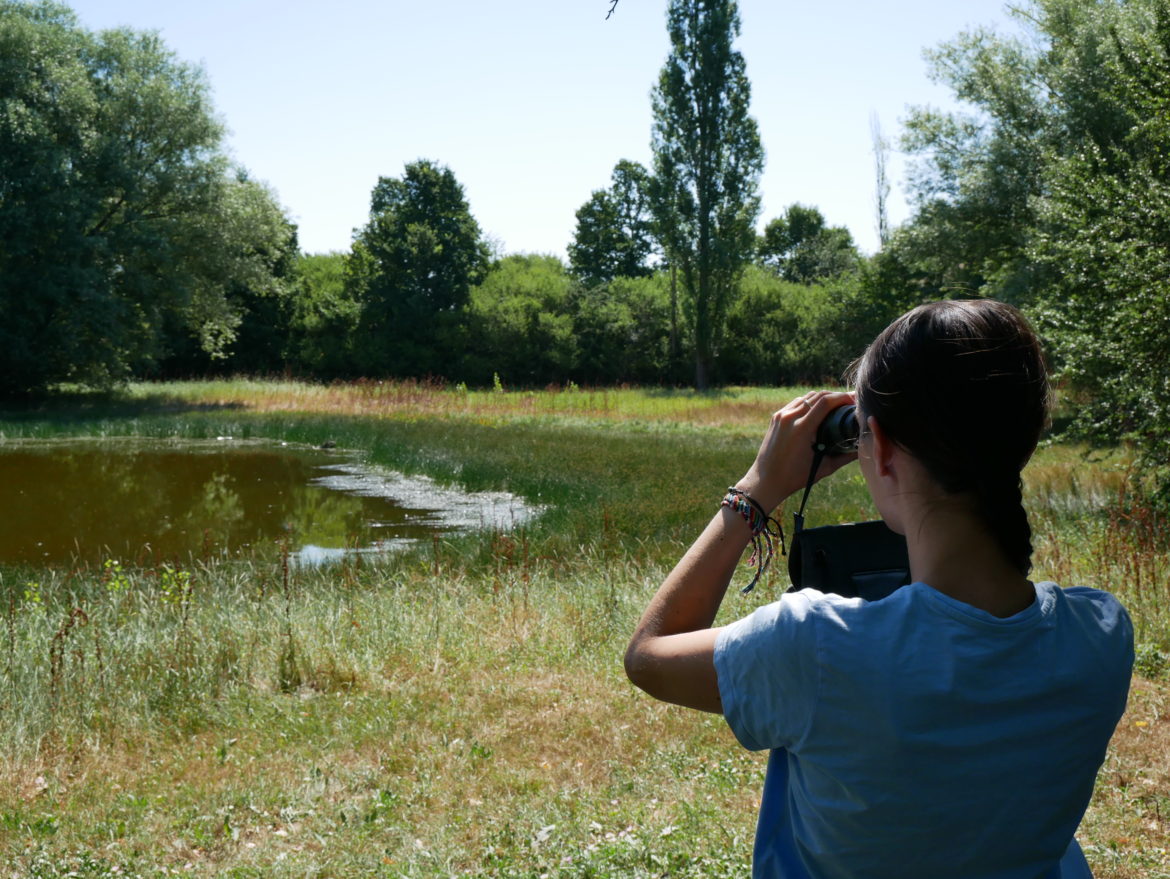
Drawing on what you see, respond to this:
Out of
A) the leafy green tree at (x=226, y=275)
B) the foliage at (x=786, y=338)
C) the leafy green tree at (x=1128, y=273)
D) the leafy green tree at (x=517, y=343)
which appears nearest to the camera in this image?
the leafy green tree at (x=1128, y=273)

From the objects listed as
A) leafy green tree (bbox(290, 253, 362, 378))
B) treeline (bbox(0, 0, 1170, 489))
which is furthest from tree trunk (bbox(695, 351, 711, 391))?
leafy green tree (bbox(290, 253, 362, 378))

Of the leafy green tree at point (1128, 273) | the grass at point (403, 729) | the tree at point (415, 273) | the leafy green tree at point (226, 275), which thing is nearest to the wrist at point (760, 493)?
the grass at point (403, 729)

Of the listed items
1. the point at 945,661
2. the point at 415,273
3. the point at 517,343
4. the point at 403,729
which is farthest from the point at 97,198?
the point at 945,661

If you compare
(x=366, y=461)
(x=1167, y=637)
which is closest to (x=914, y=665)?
(x=1167, y=637)

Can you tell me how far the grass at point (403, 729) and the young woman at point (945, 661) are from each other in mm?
2319

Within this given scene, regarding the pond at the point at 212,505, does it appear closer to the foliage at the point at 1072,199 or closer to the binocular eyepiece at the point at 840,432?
the foliage at the point at 1072,199

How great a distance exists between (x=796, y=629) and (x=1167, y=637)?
5.56m

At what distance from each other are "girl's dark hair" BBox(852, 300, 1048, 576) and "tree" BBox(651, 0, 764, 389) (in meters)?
35.5

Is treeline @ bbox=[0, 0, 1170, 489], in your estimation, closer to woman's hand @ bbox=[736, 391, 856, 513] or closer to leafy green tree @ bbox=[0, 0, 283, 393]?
leafy green tree @ bbox=[0, 0, 283, 393]

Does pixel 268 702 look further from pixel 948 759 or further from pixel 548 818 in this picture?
pixel 948 759

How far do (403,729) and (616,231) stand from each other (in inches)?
2091

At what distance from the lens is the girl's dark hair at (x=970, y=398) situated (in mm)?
1117

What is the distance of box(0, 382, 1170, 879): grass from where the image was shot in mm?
3541

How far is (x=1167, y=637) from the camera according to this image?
5.59 meters
